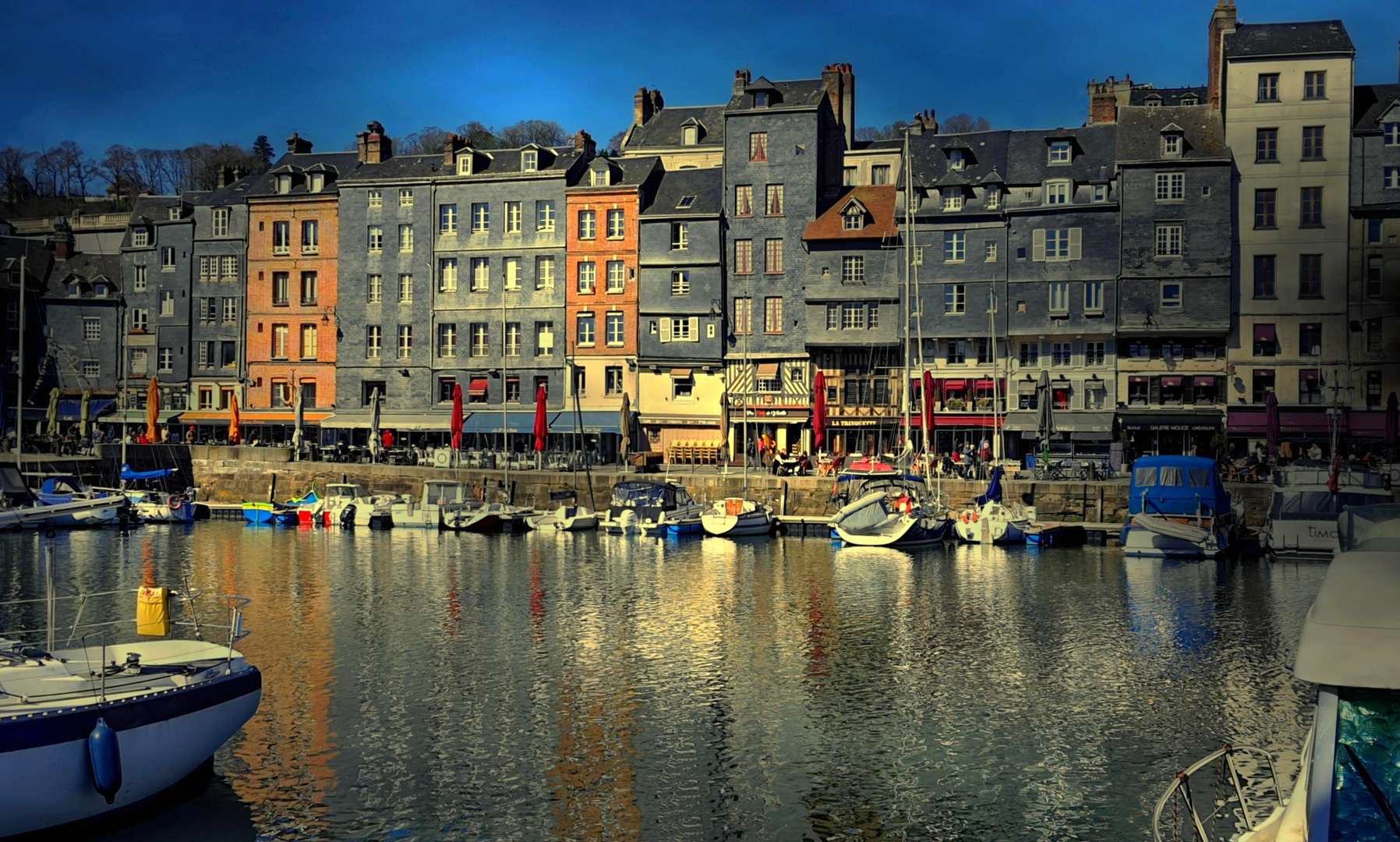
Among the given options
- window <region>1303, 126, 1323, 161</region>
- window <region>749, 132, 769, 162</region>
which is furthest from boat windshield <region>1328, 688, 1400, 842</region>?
window <region>749, 132, 769, 162</region>

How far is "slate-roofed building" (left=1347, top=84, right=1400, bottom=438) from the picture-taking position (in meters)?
63.4

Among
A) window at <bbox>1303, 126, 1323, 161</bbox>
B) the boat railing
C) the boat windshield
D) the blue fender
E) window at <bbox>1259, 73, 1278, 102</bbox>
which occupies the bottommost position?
the boat railing

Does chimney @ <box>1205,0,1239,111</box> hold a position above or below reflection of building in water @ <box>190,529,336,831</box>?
above

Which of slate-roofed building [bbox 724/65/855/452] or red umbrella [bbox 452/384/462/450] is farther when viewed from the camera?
slate-roofed building [bbox 724/65/855/452]

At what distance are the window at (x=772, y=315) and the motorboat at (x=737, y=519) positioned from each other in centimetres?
1680

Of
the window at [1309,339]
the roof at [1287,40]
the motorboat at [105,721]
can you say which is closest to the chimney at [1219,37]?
the roof at [1287,40]

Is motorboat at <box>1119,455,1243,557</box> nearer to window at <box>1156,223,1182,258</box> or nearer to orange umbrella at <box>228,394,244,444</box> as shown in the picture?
window at <box>1156,223,1182,258</box>

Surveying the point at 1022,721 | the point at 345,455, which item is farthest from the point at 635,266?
the point at 1022,721

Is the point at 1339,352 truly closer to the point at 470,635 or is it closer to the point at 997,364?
the point at 997,364

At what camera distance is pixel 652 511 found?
56969 mm

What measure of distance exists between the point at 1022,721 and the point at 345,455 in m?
53.1

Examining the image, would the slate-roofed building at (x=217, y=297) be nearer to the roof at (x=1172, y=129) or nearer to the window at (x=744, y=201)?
the window at (x=744, y=201)

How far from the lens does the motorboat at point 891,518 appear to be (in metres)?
51.6

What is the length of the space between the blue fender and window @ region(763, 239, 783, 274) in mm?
57383
